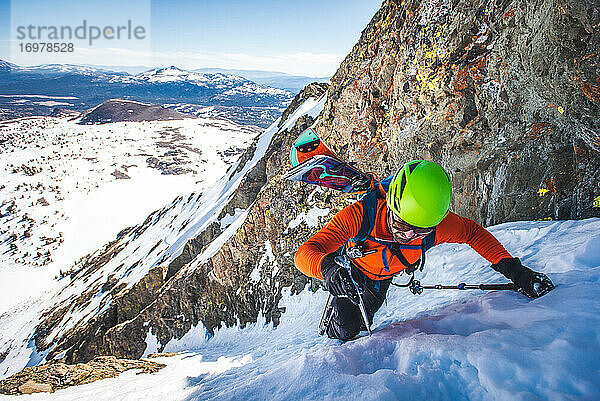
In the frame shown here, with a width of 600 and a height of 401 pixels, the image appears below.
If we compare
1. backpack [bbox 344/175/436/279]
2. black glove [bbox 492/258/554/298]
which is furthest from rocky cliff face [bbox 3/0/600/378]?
backpack [bbox 344/175/436/279]

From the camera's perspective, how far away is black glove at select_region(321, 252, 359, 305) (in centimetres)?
395

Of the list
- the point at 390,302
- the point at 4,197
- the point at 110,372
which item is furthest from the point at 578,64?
the point at 4,197

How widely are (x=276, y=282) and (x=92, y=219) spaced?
66.8 metres

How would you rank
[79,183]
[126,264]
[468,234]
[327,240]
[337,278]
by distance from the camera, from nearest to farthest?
[337,278]
[327,240]
[468,234]
[126,264]
[79,183]

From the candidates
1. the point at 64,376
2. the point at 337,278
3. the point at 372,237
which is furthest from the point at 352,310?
the point at 64,376

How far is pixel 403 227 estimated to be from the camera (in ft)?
13.4

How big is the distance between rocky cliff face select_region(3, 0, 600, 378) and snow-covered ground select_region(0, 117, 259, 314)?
2948 cm

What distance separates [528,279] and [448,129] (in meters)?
6.25

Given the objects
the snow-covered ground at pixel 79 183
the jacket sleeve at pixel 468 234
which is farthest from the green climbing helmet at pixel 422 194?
the snow-covered ground at pixel 79 183

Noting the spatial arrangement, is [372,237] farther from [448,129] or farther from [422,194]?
[448,129]

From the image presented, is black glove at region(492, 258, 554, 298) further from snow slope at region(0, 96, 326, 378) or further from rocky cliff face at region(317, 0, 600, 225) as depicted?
snow slope at region(0, 96, 326, 378)

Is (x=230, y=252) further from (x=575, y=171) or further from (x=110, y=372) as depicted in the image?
(x=575, y=171)

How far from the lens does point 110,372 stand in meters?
8.29

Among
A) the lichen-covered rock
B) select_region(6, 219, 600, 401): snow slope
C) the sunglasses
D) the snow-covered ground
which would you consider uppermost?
the sunglasses
